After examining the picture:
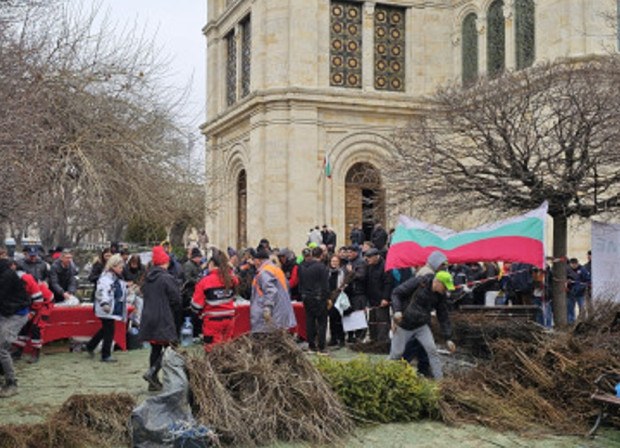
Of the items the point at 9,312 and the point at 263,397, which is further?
the point at 9,312

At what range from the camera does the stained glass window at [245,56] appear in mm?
31048

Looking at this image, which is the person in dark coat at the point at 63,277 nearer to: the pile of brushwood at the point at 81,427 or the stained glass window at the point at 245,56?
the pile of brushwood at the point at 81,427

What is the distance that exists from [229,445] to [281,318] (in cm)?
366

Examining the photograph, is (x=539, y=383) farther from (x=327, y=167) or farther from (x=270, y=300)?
(x=327, y=167)

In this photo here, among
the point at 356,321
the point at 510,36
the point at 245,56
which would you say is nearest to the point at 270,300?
the point at 356,321

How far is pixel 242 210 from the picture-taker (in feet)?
105

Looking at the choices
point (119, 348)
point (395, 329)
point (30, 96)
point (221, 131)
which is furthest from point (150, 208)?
point (221, 131)

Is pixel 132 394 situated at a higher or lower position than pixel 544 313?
lower

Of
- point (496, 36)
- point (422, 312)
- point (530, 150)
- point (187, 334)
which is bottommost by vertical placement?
point (187, 334)

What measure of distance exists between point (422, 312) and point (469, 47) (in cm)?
2164

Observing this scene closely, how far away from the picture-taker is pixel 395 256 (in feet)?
42.3

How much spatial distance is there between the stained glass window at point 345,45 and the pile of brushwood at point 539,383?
20.8 metres

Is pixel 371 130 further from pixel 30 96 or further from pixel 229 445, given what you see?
pixel 229 445

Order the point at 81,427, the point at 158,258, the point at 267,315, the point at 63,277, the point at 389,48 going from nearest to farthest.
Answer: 1. the point at 81,427
2. the point at 158,258
3. the point at 267,315
4. the point at 63,277
5. the point at 389,48
